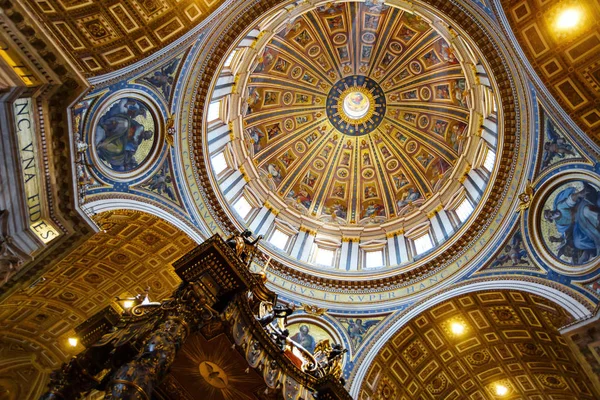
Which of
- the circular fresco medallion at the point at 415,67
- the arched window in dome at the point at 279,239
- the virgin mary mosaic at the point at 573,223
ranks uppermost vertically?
the circular fresco medallion at the point at 415,67

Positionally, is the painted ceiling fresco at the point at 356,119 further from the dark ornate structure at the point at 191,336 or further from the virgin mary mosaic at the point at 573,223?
the dark ornate structure at the point at 191,336

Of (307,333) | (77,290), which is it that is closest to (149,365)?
(77,290)

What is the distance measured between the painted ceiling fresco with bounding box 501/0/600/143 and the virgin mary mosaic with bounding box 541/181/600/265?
5.33 ft

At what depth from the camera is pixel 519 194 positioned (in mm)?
16656

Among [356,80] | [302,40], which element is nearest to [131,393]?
[302,40]

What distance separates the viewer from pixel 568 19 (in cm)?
1284

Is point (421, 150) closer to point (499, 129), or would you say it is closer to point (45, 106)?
point (499, 129)

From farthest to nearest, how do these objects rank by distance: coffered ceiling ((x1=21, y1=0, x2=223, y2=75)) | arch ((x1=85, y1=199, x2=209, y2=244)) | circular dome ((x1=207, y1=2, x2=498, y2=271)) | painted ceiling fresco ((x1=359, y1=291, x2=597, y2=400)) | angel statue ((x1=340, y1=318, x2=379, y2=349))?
circular dome ((x1=207, y1=2, x2=498, y2=271)), angel statue ((x1=340, y1=318, x2=379, y2=349)), painted ceiling fresco ((x1=359, y1=291, x2=597, y2=400)), arch ((x1=85, y1=199, x2=209, y2=244)), coffered ceiling ((x1=21, y1=0, x2=223, y2=75))

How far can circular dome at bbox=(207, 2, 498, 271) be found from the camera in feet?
71.0

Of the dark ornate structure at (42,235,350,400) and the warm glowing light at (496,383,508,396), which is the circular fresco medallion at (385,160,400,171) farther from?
the dark ornate structure at (42,235,350,400)

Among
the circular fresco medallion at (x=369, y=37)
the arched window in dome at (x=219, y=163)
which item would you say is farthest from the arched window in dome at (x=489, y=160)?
the arched window in dome at (x=219, y=163)

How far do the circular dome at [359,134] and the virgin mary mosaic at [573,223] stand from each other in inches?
158

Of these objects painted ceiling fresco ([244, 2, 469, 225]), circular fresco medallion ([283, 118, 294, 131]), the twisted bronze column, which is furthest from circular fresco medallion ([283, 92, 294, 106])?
the twisted bronze column

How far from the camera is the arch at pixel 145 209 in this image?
541 inches
